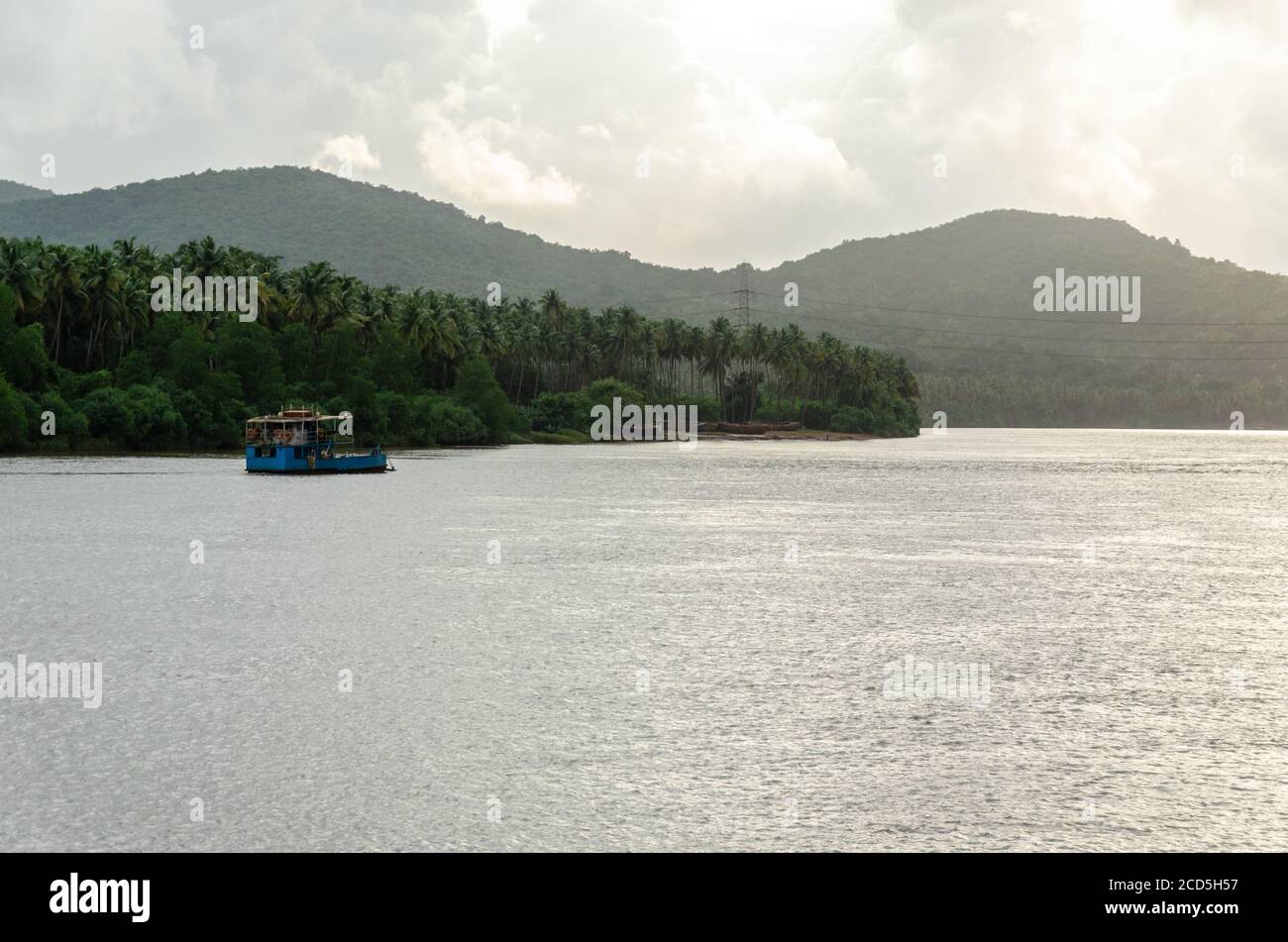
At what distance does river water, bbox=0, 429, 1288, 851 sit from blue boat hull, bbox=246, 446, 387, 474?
216ft

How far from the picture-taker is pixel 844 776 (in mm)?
15523

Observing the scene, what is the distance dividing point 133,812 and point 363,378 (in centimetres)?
15931

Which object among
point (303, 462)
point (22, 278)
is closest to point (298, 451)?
point (303, 462)

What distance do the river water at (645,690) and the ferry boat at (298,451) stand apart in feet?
217

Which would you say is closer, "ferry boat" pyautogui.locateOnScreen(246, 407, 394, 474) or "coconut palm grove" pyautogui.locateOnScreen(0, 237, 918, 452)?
"ferry boat" pyautogui.locateOnScreen(246, 407, 394, 474)

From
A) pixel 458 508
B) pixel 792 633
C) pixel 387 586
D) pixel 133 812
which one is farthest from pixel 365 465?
pixel 133 812

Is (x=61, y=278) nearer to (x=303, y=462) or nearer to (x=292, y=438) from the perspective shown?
(x=292, y=438)

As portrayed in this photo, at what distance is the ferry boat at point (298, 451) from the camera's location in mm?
121188

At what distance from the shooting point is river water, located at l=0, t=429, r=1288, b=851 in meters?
13.8

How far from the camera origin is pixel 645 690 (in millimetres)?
21219
